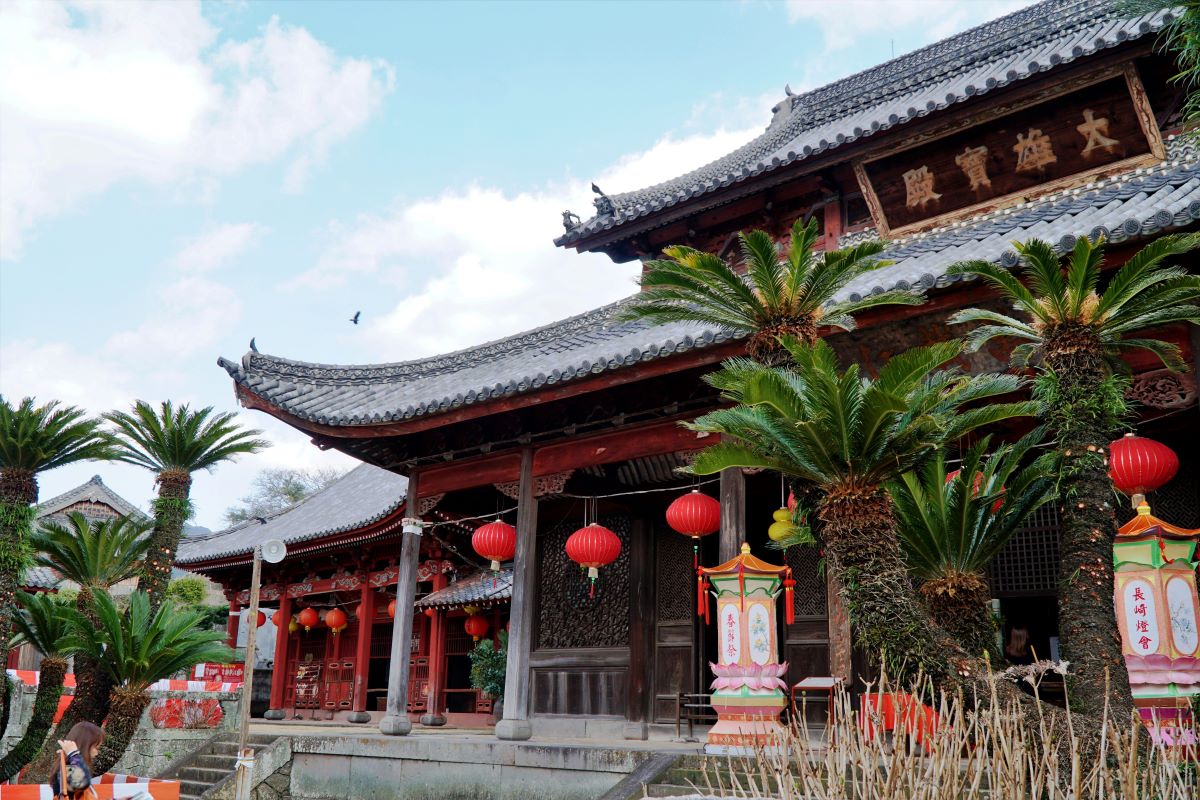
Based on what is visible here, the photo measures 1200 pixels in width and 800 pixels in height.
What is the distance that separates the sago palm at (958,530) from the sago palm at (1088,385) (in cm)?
116

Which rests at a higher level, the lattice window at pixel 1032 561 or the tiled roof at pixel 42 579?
the tiled roof at pixel 42 579

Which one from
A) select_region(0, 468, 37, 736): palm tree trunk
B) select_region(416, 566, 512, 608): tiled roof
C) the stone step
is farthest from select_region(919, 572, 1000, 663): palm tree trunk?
select_region(416, 566, 512, 608): tiled roof

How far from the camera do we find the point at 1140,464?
7715 millimetres

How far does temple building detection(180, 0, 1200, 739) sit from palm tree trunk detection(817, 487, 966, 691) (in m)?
2.00

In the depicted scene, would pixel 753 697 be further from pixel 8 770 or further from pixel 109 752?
pixel 8 770

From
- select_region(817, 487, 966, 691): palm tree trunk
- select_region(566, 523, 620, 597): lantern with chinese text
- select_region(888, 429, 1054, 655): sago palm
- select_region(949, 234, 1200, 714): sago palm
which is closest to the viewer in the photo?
select_region(949, 234, 1200, 714): sago palm

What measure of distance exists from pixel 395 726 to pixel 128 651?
2882 millimetres

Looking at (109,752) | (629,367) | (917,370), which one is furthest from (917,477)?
(109,752)

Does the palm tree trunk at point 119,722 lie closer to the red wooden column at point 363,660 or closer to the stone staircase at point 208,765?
the stone staircase at point 208,765

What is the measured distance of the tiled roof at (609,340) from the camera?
7.88m

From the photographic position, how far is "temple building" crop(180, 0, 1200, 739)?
9.00 meters

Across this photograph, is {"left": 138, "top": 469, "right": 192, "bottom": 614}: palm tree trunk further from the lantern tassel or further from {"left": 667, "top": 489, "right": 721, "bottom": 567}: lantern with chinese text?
the lantern tassel

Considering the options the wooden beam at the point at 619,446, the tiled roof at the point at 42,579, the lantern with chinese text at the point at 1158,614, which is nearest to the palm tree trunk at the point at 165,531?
the wooden beam at the point at 619,446

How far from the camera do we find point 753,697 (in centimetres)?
848
